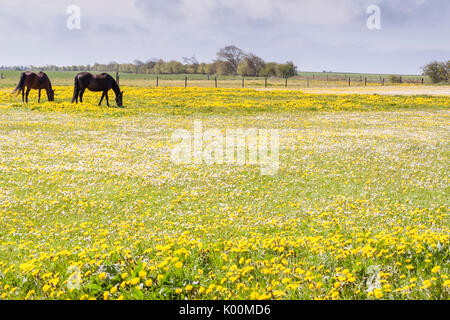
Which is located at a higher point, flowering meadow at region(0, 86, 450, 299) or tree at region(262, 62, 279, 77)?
tree at region(262, 62, 279, 77)

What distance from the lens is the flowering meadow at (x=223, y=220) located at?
514cm

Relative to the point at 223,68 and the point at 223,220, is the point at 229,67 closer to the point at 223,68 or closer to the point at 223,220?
the point at 223,68

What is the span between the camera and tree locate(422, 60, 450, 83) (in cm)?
8788

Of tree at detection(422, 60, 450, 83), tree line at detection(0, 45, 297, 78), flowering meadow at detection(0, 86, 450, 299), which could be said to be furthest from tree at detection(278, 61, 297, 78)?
flowering meadow at detection(0, 86, 450, 299)

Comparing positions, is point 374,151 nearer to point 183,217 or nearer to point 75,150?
point 183,217

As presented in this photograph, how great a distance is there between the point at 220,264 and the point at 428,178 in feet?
30.2

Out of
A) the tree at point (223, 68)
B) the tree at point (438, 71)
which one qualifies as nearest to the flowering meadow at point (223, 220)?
the tree at point (438, 71)

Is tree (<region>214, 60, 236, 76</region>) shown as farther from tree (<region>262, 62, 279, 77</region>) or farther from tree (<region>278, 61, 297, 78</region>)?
tree (<region>278, 61, 297, 78</region>)

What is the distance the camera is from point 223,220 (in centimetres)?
819

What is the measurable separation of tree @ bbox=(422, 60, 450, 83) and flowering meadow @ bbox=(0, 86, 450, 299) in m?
84.3

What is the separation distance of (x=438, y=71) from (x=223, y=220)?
10291cm

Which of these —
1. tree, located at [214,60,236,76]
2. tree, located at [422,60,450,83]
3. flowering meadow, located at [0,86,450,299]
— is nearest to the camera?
flowering meadow, located at [0,86,450,299]

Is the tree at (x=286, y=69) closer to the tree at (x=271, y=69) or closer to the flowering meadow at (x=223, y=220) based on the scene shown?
the tree at (x=271, y=69)

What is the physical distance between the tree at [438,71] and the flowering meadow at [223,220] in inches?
3320
